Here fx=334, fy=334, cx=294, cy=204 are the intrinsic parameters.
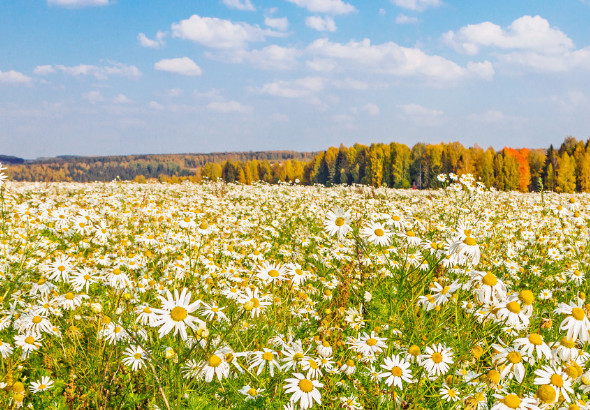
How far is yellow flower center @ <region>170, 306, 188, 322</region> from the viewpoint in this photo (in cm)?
192

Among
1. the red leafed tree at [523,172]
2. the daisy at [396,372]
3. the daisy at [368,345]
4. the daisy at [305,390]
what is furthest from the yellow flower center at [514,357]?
the red leafed tree at [523,172]

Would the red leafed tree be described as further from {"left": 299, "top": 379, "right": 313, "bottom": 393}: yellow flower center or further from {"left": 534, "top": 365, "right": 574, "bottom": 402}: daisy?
{"left": 299, "top": 379, "right": 313, "bottom": 393}: yellow flower center

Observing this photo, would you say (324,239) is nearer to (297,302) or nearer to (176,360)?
(297,302)

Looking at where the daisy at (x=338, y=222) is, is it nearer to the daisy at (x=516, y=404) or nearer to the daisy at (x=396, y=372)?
the daisy at (x=396, y=372)

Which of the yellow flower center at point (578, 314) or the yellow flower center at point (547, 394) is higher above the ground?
the yellow flower center at point (578, 314)

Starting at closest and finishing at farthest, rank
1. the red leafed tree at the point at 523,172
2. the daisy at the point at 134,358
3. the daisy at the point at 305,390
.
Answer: the daisy at the point at 305,390 → the daisy at the point at 134,358 → the red leafed tree at the point at 523,172

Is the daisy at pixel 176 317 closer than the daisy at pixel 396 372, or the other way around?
the daisy at pixel 176 317

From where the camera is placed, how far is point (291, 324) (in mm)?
3689

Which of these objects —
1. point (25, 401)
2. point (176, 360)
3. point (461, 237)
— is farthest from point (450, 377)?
point (25, 401)

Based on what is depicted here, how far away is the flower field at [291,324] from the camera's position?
213cm

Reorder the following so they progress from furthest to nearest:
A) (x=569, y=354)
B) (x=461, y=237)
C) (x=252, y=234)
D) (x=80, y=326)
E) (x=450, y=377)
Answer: (x=252, y=234) → (x=80, y=326) → (x=461, y=237) → (x=450, y=377) → (x=569, y=354)

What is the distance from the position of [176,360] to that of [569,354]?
7.68 ft

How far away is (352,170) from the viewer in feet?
221

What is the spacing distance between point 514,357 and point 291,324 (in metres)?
2.22
